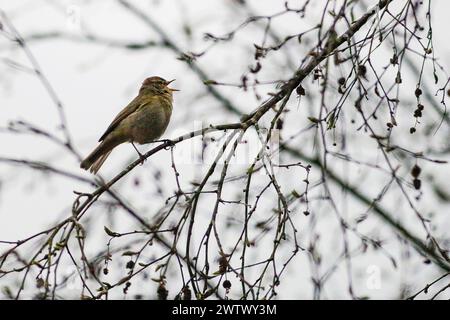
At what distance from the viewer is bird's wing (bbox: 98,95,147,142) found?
5855 millimetres

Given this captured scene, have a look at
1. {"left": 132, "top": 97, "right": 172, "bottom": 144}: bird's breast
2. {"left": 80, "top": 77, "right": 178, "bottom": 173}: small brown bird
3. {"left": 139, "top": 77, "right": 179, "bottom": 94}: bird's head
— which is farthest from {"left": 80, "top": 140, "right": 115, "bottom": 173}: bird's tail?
{"left": 139, "top": 77, "right": 179, "bottom": 94}: bird's head

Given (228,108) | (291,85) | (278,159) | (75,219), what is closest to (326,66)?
(291,85)

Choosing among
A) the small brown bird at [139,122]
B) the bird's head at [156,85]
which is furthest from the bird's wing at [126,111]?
the bird's head at [156,85]

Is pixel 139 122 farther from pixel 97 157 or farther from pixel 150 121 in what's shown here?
pixel 97 157

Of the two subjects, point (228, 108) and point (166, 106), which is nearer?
point (166, 106)

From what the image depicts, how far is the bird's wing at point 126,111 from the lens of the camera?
19.2ft

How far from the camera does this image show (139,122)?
5965mm

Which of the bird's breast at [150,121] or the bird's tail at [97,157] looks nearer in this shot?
the bird's tail at [97,157]

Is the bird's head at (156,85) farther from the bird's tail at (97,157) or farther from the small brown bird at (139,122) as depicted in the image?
the bird's tail at (97,157)

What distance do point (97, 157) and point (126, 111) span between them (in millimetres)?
535

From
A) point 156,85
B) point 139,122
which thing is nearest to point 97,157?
point 139,122
